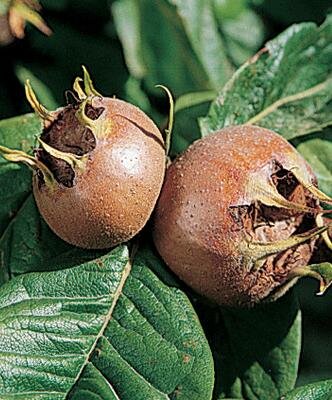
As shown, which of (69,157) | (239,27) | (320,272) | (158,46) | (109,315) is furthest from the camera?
(239,27)

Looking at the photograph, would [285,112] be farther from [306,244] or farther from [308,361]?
[308,361]

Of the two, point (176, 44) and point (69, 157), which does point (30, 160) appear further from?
point (176, 44)

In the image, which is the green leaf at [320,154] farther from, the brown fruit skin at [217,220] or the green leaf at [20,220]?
the green leaf at [20,220]

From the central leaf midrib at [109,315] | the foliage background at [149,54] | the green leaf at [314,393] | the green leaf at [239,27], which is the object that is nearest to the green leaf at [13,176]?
the central leaf midrib at [109,315]

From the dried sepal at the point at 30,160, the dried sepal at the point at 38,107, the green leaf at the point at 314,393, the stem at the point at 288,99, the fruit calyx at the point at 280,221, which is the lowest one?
the green leaf at the point at 314,393

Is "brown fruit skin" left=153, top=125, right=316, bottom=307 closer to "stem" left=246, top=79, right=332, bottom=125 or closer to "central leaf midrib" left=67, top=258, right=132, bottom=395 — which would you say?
"central leaf midrib" left=67, top=258, right=132, bottom=395

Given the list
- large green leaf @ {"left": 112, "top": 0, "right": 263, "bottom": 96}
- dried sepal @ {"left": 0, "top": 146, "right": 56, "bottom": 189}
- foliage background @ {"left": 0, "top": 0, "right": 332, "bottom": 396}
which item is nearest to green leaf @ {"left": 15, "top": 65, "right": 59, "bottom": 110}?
foliage background @ {"left": 0, "top": 0, "right": 332, "bottom": 396}

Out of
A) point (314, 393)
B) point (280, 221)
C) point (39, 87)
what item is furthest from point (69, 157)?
point (39, 87)
